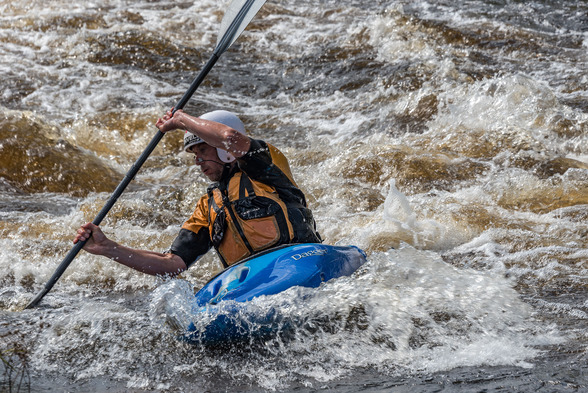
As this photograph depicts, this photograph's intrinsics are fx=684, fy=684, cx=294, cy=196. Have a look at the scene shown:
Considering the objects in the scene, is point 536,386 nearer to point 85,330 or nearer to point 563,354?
point 563,354

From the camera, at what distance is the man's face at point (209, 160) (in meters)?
3.78

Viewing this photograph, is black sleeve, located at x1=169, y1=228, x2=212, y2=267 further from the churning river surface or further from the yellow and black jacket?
the churning river surface

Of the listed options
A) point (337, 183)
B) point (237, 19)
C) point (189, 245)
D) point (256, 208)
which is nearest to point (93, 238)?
point (189, 245)

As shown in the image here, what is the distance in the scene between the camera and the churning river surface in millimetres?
3158

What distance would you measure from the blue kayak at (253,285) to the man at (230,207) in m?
0.19

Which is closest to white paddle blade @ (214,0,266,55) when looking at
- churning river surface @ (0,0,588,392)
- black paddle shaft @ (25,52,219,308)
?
black paddle shaft @ (25,52,219,308)

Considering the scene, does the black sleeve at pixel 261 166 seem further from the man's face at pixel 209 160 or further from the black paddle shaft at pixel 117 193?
the black paddle shaft at pixel 117 193

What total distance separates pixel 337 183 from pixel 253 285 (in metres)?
3.06

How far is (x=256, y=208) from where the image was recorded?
12.0 feet

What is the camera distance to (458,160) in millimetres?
6344

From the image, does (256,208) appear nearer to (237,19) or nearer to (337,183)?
(237,19)

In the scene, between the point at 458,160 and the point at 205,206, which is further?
the point at 458,160

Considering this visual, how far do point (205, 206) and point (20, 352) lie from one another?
123cm

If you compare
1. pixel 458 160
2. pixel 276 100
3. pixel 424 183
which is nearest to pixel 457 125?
pixel 458 160
